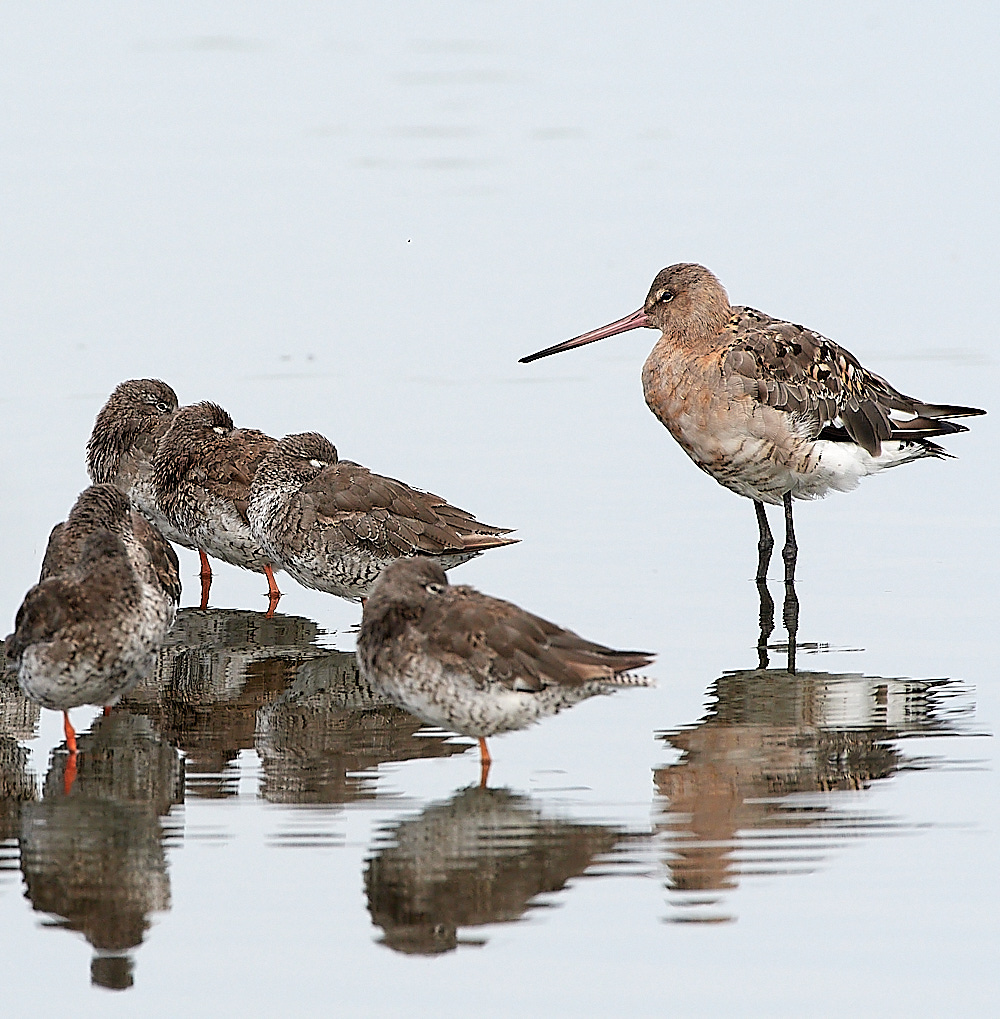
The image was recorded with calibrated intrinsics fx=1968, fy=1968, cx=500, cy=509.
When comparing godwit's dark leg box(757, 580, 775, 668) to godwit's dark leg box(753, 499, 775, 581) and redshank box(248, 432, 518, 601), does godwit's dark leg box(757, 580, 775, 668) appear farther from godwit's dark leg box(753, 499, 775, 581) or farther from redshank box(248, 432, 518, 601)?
redshank box(248, 432, 518, 601)

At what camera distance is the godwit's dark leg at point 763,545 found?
1070 cm

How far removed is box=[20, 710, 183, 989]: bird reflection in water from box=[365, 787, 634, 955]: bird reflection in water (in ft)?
2.63

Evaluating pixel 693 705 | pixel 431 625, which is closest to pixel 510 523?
pixel 693 705

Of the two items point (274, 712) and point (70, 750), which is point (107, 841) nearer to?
point (70, 750)

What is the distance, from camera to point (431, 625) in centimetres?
755

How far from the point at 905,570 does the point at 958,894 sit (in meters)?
4.12

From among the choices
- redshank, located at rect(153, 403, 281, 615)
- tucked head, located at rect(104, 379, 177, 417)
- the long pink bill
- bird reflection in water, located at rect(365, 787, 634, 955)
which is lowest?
bird reflection in water, located at rect(365, 787, 634, 955)

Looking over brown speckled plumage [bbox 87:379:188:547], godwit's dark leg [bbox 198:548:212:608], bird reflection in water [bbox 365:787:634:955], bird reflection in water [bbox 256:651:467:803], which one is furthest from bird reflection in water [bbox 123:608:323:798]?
brown speckled plumage [bbox 87:379:188:547]

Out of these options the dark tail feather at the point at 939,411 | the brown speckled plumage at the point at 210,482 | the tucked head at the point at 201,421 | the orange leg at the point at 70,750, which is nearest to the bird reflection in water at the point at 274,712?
the orange leg at the point at 70,750

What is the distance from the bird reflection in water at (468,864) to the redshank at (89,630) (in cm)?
132

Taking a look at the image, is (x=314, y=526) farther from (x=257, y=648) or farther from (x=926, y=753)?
(x=926, y=753)

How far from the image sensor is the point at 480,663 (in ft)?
24.3

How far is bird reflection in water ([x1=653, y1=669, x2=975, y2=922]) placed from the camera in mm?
6914

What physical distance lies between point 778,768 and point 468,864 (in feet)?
5.26
